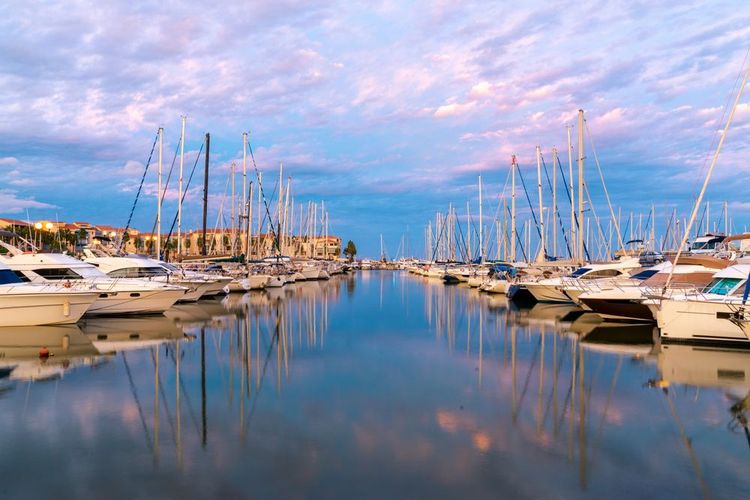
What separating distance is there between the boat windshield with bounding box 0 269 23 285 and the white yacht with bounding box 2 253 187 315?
2.08 feet

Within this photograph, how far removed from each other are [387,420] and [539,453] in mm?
3083

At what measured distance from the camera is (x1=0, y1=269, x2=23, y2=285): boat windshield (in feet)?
74.9

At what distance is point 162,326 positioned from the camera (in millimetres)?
24938

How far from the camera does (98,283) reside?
2662cm

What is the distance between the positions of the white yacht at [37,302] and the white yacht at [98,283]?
967 mm

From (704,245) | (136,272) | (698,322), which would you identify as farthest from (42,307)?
(704,245)

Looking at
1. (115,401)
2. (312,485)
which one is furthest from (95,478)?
(115,401)

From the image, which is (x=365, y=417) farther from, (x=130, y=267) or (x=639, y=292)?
(x=130, y=267)

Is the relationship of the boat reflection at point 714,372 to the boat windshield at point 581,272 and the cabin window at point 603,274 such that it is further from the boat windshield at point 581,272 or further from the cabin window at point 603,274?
the boat windshield at point 581,272

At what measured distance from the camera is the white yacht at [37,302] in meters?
22.4

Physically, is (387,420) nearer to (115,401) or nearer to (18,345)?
(115,401)

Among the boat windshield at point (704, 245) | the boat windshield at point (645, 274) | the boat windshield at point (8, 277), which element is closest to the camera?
the boat windshield at point (8, 277)

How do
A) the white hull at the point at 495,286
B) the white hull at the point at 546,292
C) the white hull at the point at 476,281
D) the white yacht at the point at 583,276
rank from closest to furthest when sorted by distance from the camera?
1. the white yacht at the point at 583,276
2. the white hull at the point at 546,292
3. the white hull at the point at 495,286
4. the white hull at the point at 476,281

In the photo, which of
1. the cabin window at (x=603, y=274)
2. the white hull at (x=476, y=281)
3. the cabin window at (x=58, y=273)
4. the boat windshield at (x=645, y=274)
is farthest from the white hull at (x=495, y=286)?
the cabin window at (x=58, y=273)
